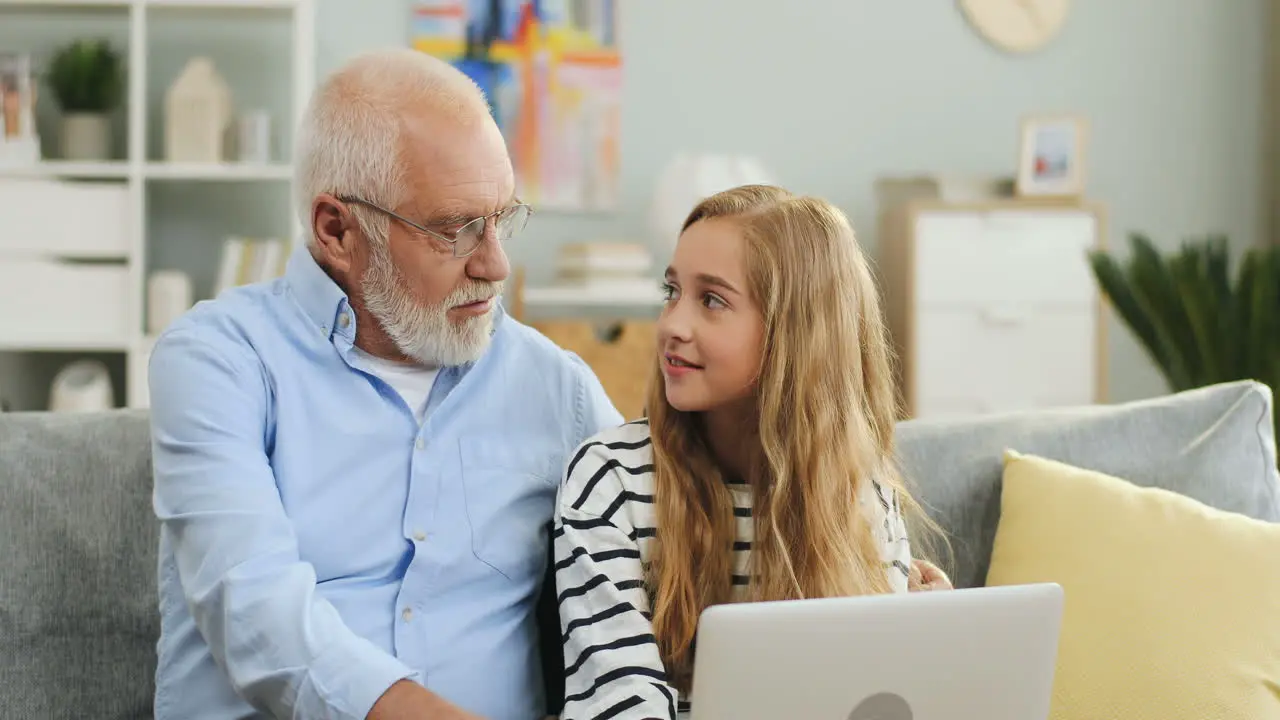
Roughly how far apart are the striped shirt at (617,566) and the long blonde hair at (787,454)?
21 millimetres

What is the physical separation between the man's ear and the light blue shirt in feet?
0.11

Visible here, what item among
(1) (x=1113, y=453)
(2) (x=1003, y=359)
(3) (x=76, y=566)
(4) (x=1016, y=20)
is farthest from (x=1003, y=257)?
(3) (x=76, y=566)

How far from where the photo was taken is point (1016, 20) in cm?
446

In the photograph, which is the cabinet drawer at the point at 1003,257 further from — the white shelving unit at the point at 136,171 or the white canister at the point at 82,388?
the white canister at the point at 82,388

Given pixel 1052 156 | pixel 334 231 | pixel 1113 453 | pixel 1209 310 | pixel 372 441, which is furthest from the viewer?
pixel 1052 156

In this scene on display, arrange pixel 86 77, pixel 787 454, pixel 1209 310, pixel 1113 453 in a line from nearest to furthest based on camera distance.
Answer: pixel 787 454, pixel 1113 453, pixel 1209 310, pixel 86 77

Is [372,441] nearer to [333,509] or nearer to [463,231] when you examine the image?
[333,509]

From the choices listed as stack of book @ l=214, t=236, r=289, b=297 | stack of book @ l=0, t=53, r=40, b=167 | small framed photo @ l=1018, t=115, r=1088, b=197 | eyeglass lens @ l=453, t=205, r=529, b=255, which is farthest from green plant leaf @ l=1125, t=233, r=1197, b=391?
stack of book @ l=0, t=53, r=40, b=167

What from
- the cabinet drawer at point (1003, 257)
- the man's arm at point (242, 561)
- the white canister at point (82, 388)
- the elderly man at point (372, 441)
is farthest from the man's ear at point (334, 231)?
the cabinet drawer at point (1003, 257)

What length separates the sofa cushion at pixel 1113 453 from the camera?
1819 mm

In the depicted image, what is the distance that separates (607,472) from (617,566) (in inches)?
4.5

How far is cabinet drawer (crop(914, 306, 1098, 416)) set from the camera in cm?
395

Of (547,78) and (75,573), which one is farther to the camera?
(547,78)

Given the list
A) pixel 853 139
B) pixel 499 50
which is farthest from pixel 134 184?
pixel 853 139
